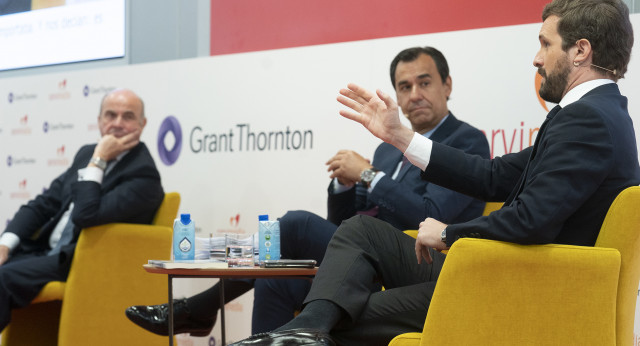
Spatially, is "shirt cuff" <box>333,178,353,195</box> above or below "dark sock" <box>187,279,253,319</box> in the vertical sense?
above

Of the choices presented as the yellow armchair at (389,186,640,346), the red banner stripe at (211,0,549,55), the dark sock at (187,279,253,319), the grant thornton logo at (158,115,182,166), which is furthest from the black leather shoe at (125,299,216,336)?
the red banner stripe at (211,0,549,55)

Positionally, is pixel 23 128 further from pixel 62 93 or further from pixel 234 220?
pixel 234 220

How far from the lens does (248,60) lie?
15.2 ft

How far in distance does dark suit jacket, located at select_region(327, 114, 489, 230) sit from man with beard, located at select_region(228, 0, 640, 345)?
71cm

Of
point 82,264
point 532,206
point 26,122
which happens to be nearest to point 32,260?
point 82,264

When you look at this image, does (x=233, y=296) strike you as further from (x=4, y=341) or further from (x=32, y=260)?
(x=4, y=341)

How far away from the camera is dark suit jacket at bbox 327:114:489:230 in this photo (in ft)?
10.6

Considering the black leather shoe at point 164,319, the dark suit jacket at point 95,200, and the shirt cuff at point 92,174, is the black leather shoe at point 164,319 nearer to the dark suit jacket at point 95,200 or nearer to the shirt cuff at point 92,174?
the dark suit jacket at point 95,200

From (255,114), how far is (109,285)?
1.43m

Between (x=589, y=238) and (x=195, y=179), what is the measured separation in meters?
3.11

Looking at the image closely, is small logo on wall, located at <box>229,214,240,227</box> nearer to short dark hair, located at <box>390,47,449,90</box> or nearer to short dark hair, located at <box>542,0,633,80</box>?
short dark hair, located at <box>390,47,449,90</box>

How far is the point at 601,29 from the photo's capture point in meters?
2.20

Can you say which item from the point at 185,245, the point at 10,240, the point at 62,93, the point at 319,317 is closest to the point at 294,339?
the point at 319,317

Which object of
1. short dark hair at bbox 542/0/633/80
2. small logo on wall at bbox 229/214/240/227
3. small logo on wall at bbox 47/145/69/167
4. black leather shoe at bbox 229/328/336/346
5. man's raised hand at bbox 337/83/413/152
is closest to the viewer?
black leather shoe at bbox 229/328/336/346
